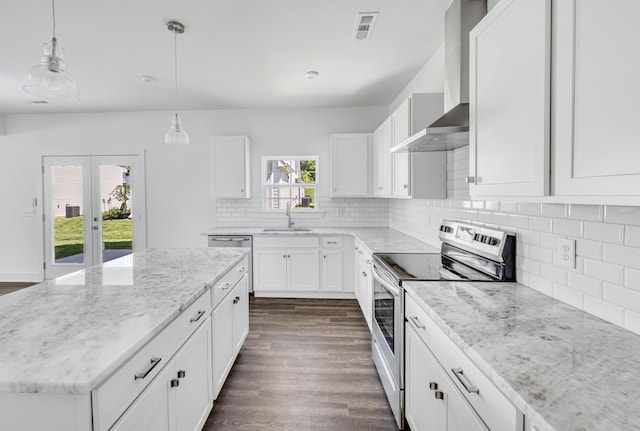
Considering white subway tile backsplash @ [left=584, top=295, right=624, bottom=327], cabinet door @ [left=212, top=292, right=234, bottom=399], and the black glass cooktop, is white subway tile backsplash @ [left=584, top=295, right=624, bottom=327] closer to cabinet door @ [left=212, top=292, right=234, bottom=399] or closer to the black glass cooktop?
the black glass cooktop

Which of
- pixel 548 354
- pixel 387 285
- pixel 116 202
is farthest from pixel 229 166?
pixel 548 354

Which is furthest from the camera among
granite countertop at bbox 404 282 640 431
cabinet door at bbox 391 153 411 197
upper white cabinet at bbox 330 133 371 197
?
upper white cabinet at bbox 330 133 371 197

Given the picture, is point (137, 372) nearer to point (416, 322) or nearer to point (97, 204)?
point (416, 322)

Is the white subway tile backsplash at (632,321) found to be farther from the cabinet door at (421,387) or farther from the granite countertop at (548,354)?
the cabinet door at (421,387)

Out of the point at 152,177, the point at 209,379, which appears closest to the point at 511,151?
the point at 209,379

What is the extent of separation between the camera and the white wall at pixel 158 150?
15.8ft

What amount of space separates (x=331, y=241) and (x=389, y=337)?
7.19 ft

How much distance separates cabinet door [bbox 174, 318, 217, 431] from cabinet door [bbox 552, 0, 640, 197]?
1.65 meters

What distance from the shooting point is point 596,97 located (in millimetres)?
854

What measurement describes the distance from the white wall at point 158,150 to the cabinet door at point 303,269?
45.1 inches

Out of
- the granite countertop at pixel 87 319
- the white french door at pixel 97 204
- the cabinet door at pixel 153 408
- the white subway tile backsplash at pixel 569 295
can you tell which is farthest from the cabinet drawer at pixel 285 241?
the white subway tile backsplash at pixel 569 295

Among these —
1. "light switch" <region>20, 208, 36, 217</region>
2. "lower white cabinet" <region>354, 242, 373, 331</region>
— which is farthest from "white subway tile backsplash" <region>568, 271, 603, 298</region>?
"light switch" <region>20, 208, 36, 217</region>

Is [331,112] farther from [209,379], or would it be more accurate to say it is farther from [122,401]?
[122,401]

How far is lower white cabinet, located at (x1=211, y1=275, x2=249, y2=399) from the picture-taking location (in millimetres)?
1932
